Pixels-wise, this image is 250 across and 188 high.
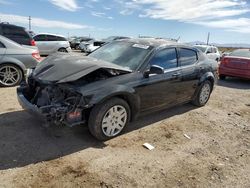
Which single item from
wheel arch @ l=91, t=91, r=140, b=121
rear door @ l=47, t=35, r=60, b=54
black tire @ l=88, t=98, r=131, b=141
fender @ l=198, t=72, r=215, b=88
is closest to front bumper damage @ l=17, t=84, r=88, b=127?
black tire @ l=88, t=98, r=131, b=141

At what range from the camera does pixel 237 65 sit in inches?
412

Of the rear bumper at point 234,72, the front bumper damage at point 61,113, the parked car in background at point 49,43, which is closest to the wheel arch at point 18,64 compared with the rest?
the front bumper damage at point 61,113

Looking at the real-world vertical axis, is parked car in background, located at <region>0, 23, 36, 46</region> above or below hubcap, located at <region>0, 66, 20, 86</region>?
above

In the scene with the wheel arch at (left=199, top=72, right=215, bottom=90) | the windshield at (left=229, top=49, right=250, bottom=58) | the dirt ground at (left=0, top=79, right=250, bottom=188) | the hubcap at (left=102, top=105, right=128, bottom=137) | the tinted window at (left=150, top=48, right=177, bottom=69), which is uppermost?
the windshield at (left=229, top=49, right=250, bottom=58)

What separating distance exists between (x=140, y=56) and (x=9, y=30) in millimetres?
7160

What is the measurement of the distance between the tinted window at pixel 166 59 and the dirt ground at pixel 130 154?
120cm

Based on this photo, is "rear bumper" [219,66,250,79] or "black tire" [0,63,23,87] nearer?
"black tire" [0,63,23,87]

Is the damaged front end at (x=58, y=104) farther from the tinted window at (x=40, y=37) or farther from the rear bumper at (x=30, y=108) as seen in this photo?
the tinted window at (x=40, y=37)

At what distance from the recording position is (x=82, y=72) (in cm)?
388

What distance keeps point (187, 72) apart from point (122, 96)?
6.52 ft

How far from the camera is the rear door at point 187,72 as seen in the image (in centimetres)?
545

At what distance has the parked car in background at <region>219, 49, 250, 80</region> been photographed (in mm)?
10211

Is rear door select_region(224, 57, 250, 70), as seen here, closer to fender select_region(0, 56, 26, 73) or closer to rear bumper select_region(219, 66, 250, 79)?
rear bumper select_region(219, 66, 250, 79)

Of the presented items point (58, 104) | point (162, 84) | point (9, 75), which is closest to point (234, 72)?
point (162, 84)
